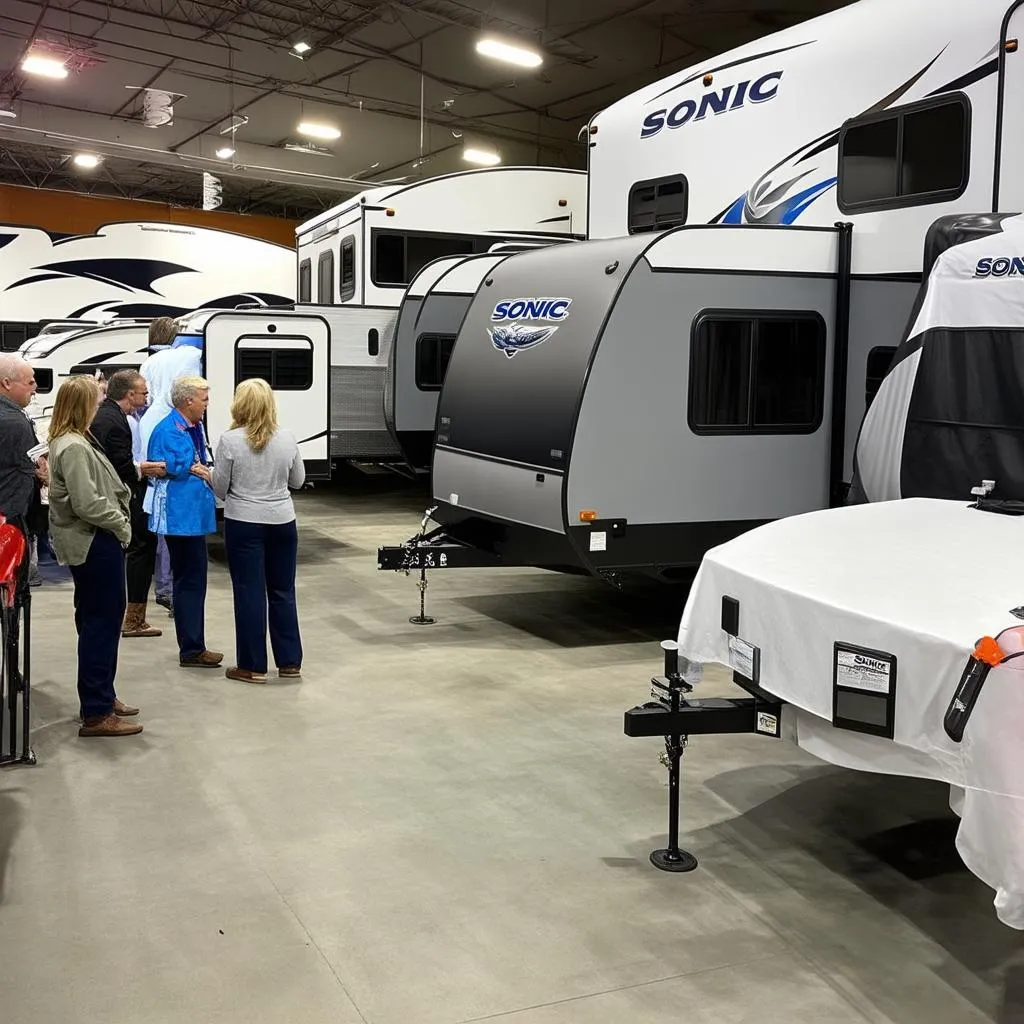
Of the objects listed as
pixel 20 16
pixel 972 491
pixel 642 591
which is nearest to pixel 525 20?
pixel 20 16

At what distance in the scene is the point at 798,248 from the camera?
7.24 meters

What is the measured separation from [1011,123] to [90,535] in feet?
16.5

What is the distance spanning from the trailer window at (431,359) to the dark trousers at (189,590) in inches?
202

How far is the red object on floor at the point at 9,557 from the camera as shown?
4.35 meters

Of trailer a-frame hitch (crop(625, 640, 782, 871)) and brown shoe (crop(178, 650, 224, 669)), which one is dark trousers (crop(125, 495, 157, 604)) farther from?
trailer a-frame hitch (crop(625, 640, 782, 871))

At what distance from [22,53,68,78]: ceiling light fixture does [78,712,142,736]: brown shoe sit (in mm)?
14732

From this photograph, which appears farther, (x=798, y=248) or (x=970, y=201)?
(x=798, y=248)

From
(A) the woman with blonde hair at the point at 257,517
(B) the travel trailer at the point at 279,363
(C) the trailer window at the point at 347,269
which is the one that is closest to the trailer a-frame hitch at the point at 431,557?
(A) the woman with blonde hair at the point at 257,517

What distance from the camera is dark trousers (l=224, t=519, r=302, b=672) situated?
627cm

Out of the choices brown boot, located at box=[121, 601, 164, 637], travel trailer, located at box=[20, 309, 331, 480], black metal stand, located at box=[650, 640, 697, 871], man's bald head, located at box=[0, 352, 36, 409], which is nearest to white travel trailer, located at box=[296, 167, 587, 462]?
travel trailer, located at box=[20, 309, 331, 480]

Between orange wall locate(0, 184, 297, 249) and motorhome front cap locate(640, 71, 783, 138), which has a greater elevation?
orange wall locate(0, 184, 297, 249)

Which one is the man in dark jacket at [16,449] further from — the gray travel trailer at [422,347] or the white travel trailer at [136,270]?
the white travel trailer at [136,270]

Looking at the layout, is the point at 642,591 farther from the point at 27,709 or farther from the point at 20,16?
the point at 20,16

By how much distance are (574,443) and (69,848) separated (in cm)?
349
